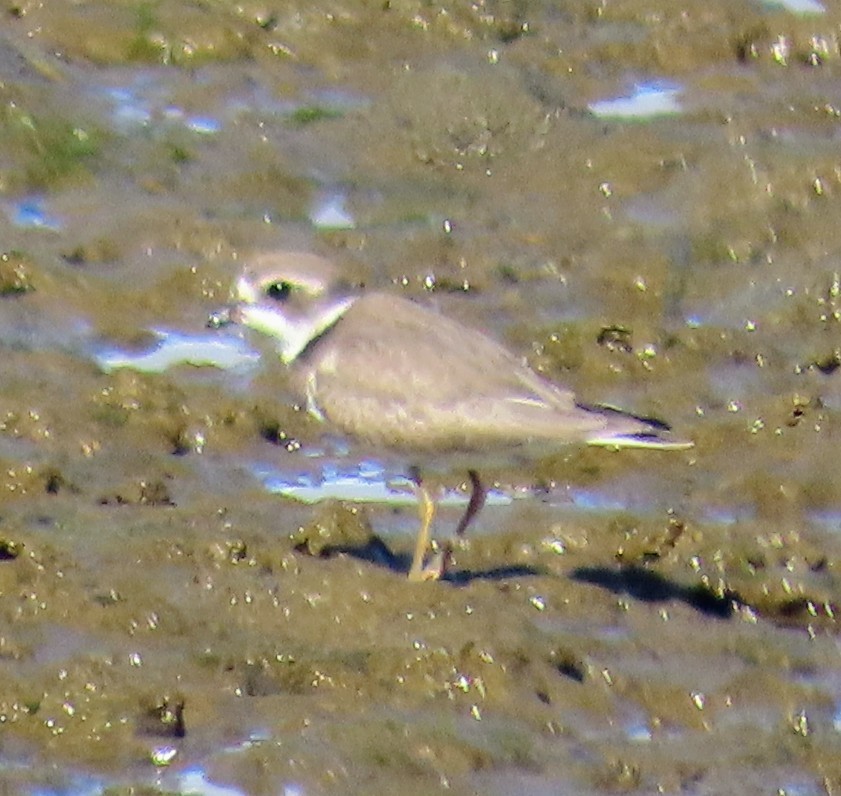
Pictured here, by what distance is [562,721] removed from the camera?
6223 millimetres

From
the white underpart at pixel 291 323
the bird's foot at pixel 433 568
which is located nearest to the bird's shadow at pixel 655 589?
the bird's foot at pixel 433 568

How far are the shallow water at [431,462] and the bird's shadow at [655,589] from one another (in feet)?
0.05

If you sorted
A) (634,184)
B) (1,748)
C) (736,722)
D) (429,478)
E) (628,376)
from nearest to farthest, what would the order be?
1. (1,748)
2. (736,722)
3. (429,478)
4. (628,376)
5. (634,184)

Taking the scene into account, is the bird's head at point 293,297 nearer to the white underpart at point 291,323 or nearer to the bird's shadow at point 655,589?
the white underpart at point 291,323

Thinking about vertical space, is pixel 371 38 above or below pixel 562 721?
below

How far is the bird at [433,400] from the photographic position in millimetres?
6973

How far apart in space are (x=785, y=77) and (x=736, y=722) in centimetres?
542

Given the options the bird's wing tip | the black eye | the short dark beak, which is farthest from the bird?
the short dark beak

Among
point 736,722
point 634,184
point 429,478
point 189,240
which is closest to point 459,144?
point 634,184

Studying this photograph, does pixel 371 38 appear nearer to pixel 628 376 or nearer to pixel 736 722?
pixel 628 376

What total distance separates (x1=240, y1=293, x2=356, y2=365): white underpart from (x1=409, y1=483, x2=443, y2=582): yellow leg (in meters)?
0.62

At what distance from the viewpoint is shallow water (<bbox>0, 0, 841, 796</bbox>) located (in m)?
6.15

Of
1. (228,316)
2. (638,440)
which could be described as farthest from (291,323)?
(638,440)

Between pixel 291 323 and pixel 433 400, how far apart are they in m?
0.77
